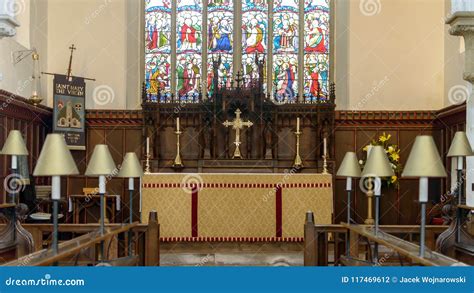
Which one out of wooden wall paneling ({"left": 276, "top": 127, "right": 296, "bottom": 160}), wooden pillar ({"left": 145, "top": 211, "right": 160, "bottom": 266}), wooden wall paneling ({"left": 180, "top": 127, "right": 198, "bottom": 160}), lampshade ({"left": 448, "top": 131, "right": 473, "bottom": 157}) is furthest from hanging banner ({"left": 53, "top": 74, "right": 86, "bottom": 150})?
lampshade ({"left": 448, "top": 131, "right": 473, "bottom": 157})

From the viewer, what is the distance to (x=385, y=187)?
1066cm

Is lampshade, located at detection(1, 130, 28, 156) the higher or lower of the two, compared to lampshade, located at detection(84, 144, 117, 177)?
higher

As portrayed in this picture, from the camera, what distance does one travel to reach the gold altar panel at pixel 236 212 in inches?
347

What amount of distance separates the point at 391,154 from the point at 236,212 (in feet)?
9.78

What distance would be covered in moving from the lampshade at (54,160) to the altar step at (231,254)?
3711 millimetres

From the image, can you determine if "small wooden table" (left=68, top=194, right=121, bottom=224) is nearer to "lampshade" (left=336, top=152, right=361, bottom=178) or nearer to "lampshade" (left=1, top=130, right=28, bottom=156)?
"lampshade" (left=1, top=130, right=28, bottom=156)

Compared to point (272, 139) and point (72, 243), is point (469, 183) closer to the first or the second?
point (272, 139)

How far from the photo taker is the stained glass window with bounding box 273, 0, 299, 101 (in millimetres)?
11406

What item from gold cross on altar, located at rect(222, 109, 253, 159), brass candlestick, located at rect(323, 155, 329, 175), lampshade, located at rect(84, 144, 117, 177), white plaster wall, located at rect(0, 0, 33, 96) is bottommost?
brass candlestick, located at rect(323, 155, 329, 175)

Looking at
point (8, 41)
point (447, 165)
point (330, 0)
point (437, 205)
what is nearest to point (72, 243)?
point (8, 41)

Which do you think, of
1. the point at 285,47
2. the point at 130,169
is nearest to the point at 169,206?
Answer: the point at 130,169

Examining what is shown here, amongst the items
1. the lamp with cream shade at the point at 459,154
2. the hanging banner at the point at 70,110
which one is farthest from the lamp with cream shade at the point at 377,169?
the hanging banner at the point at 70,110

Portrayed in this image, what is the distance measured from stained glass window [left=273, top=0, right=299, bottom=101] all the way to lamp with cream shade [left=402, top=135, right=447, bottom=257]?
25.1ft

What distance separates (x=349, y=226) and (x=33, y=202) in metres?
4.98
